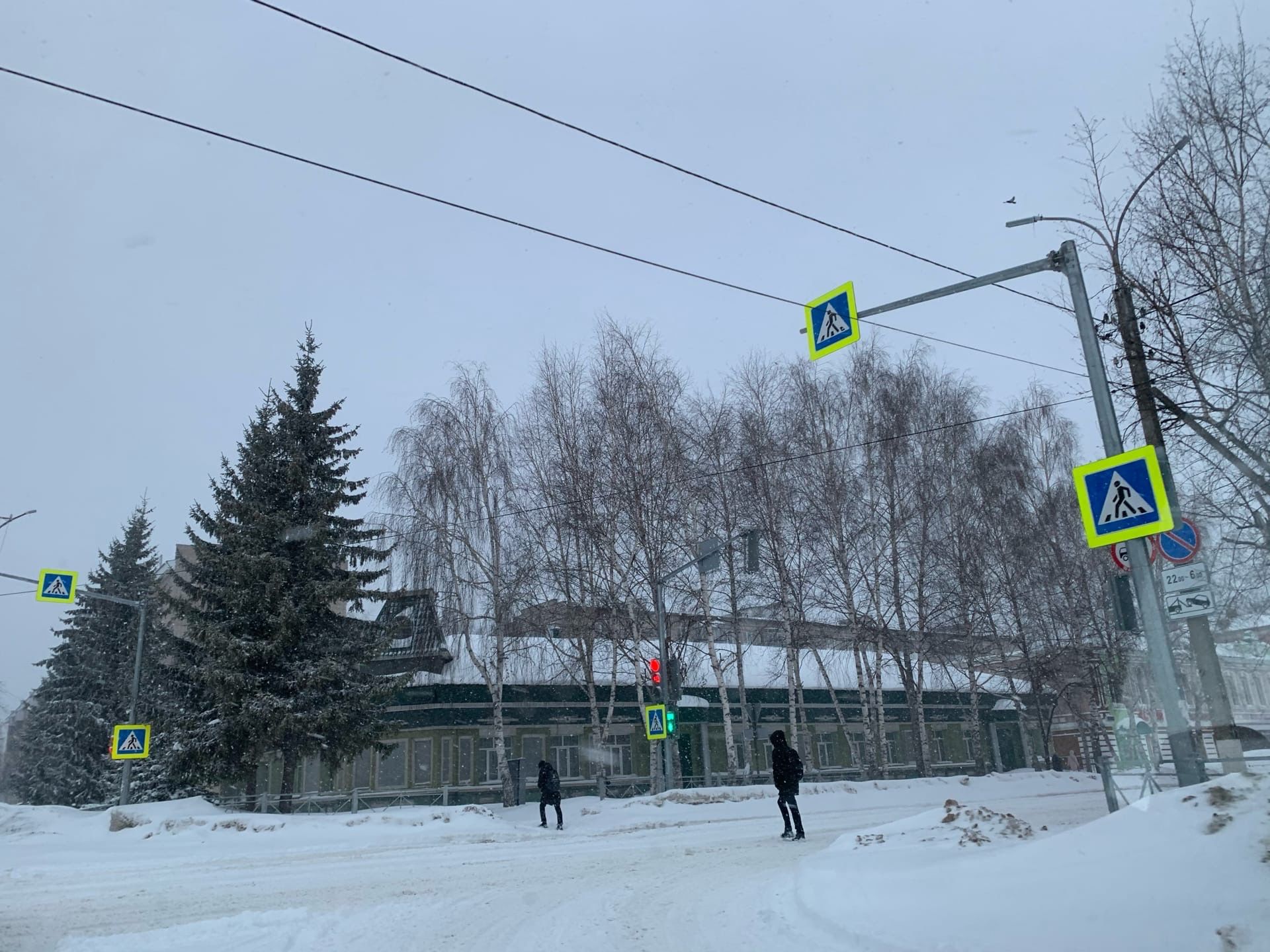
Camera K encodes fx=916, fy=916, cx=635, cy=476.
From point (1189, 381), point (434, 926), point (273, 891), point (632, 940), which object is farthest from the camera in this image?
point (1189, 381)

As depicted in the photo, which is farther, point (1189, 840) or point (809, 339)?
point (809, 339)

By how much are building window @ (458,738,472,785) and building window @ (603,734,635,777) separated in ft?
17.9

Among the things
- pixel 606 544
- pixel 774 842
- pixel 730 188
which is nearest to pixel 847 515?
pixel 606 544

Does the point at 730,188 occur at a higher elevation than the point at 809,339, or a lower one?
higher

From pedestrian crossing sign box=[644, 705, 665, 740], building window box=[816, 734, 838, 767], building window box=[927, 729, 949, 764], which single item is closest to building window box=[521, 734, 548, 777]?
building window box=[816, 734, 838, 767]

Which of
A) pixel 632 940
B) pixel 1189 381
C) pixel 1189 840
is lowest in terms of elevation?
pixel 632 940

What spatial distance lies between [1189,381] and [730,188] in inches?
271

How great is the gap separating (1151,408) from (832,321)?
13.6 ft

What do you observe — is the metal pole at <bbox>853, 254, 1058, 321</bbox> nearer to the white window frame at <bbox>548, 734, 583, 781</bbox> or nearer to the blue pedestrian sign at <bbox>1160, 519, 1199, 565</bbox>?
the blue pedestrian sign at <bbox>1160, 519, 1199, 565</bbox>

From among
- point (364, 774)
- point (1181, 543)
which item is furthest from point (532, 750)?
point (1181, 543)

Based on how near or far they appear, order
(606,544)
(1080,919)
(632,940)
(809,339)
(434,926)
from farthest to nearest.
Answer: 1. (606,544)
2. (809,339)
3. (434,926)
4. (632,940)
5. (1080,919)

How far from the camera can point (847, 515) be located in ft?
95.1

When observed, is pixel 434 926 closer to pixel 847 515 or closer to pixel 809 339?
pixel 809 339

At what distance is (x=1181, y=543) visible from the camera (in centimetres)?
1030
